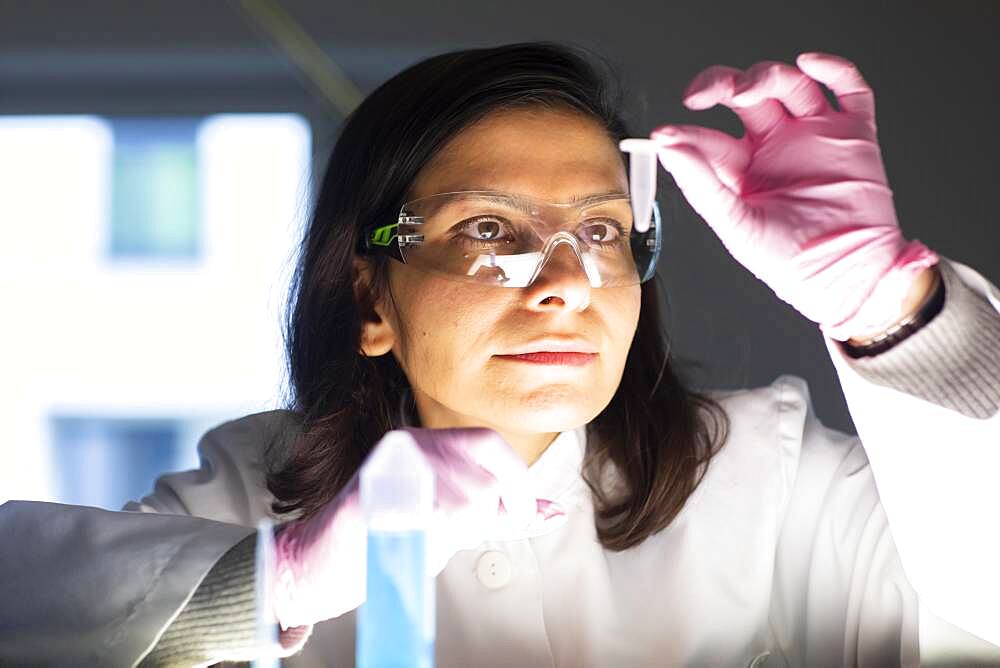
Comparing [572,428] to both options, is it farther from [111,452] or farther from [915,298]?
[111,452]

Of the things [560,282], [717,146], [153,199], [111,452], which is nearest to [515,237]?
[560,282]

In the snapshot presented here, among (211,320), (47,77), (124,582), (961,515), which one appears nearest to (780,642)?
(961,515)

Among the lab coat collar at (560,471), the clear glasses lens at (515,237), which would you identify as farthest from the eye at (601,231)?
the lab coat collar at (560,471)

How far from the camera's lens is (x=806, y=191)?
1.59 m

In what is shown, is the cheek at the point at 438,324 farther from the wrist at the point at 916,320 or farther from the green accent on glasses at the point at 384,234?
the wrist at the point at 916,320

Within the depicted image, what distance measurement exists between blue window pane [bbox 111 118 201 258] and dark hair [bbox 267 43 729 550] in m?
1.22

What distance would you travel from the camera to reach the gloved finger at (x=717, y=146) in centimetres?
159

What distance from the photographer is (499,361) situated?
6.03 feet

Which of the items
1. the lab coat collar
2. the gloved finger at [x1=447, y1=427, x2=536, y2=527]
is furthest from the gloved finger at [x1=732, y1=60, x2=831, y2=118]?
the lab coat collar

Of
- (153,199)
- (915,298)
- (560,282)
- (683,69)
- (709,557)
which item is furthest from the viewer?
(153,199)

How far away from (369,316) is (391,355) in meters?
0.14

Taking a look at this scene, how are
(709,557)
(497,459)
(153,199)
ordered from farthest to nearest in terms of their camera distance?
(153,199) < (709,557) < (497,459)

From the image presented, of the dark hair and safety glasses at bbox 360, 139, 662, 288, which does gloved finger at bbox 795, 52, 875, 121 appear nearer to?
safety glasses at bbox 360, 139, 662, 288

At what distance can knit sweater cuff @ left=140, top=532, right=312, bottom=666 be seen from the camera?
1.48m
